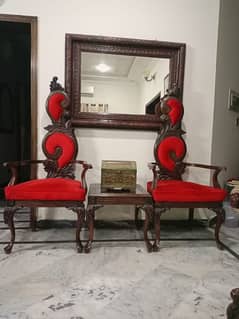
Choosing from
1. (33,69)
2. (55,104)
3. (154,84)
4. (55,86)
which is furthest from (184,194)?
(33,69)

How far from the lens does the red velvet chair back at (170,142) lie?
2.26 metres

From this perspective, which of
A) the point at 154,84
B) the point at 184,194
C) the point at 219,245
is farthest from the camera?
the point at 154,84

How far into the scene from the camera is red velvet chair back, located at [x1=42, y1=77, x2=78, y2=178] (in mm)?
2178

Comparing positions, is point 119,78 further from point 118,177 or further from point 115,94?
point 118,177

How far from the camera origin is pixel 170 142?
229 centimetres

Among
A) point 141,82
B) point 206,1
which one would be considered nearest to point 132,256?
point 141,82

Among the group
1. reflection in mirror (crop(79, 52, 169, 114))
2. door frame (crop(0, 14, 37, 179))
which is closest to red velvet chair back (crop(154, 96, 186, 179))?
reflection in mirror (crop(79, 52, 169, 114))

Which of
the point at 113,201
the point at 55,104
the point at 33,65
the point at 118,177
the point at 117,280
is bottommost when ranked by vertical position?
the point at 117,280

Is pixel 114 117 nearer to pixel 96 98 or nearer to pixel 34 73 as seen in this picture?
pixel 96 98

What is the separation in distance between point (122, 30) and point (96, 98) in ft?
2.30

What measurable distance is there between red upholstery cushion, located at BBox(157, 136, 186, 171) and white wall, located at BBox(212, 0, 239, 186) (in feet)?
1.61

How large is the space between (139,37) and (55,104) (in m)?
1.06

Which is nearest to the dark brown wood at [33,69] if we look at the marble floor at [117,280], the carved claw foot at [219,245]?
the marble floor at [117,280]

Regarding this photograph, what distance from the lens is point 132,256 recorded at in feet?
5.91
